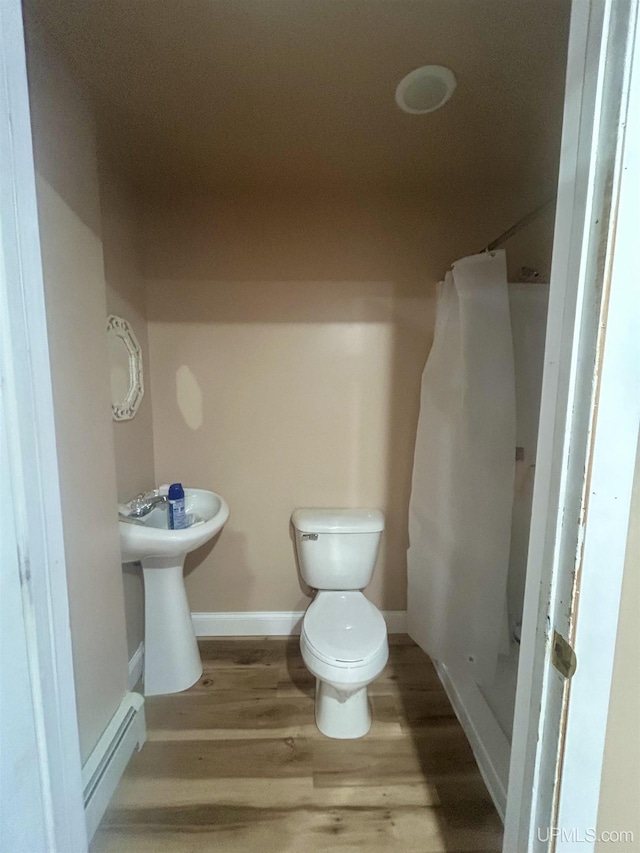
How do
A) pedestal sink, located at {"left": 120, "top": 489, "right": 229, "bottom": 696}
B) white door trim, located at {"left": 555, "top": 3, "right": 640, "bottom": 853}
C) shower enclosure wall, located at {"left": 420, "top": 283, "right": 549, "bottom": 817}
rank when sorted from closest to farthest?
white door trim, located at {"left": 555, "top": 3, "right": 640, "bottom": 853}
shower enclosure wall, located at {"left": 420, "top": 283, "right": 549, "bottom": 817}
pedestal sink, located at {"left": 120, "top": 489, "right": 229, "bottom": 696}

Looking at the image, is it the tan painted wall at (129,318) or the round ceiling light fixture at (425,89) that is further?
the tan painted wall at (129,318)

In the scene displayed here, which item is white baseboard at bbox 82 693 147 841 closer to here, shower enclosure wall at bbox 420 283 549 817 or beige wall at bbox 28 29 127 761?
beige wall at bbox 28 29 127 761

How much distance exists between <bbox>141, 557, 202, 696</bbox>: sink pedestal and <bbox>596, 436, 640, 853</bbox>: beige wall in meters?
1.49

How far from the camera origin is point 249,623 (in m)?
2.06

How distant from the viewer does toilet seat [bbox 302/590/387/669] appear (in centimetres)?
139

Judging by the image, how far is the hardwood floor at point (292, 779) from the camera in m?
1.18

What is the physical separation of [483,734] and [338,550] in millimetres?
828

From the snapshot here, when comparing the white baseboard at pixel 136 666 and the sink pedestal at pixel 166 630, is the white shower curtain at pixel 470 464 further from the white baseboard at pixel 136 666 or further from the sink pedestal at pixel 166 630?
the white baseboard at pixel 136 666

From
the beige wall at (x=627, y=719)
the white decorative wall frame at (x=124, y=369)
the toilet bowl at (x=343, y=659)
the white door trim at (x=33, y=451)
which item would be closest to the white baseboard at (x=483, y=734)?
the toilet bowl at (x=343, y=659)

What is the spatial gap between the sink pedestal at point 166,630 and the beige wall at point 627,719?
1.49 m

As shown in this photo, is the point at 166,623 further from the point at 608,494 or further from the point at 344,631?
the point at 608,494

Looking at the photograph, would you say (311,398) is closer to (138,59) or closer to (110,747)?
(138,59)

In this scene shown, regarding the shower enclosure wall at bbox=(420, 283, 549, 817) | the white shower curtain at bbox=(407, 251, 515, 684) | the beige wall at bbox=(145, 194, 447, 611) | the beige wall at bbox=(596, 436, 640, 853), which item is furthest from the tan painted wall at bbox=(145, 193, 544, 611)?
the beige wall at bbox=(596, 436, 640, 853)

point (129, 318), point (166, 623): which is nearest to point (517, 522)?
point (166, 623)
